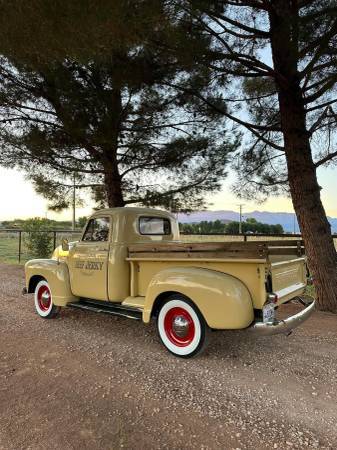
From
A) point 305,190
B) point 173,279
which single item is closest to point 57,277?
point 173,279

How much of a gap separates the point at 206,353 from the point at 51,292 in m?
2.57

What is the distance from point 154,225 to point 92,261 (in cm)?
109

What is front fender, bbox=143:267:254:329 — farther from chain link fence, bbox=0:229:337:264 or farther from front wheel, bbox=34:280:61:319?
chain link fence, bbox=0:229:337:264

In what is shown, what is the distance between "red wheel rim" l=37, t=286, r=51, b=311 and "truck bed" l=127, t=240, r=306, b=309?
1839 millimetres

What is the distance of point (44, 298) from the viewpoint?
18.7ft

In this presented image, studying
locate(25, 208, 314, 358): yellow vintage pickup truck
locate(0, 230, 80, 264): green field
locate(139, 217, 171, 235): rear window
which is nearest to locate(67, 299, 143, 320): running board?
locate(25, 208, 314, 358): yellow vintage pickup truck

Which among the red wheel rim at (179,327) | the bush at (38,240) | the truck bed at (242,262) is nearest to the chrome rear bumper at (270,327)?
the truck bed at (242,262)

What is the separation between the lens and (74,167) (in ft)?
31.2

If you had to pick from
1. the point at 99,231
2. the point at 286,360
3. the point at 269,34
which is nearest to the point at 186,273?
the point at 286,360

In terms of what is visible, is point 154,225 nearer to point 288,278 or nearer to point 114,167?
point 288,278

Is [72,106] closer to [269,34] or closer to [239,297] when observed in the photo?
[269,34]

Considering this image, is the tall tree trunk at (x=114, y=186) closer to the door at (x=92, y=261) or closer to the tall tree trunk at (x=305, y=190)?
the door at (x=92, y=261)

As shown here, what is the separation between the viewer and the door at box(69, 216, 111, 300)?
473 centimetres

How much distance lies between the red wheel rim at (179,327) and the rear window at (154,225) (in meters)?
1.43
